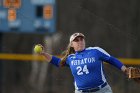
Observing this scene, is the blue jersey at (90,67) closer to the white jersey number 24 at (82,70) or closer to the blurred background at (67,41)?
the white jersey number 24 at (82,70)

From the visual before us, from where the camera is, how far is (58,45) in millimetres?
15898

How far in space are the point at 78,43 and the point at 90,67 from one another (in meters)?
0.28

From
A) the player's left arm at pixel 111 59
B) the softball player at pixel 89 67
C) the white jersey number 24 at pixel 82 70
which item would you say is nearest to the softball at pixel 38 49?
the softball player at pixel 89 67

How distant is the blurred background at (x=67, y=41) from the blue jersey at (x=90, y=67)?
601 cm

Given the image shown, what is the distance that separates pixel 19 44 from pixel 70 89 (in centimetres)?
209

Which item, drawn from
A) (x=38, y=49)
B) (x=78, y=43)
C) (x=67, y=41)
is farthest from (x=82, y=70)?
(x=67, y=41)

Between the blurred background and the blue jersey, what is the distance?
19.7ft

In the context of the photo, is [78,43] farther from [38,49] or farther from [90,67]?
[38,49]

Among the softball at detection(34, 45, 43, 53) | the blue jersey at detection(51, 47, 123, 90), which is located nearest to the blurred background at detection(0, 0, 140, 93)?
the softball at detection(34, 45, 43, 53)

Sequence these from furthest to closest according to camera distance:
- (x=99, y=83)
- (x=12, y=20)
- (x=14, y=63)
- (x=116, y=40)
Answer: (x=14, y=63)
(x=116, y=40)
(x=12, y=20)
(x=99, y=83)

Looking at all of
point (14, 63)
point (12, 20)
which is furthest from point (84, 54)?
point (14, 63)

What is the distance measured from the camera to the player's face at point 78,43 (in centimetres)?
733

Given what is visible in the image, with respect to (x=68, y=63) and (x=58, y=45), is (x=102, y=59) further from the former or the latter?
(x=58, y=45)

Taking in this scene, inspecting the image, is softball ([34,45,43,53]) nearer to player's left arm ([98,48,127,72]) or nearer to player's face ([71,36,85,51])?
player's face ([71,36,85,51])
